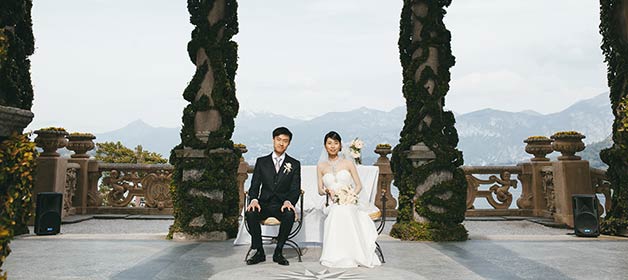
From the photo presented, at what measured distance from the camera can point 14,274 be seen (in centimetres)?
414

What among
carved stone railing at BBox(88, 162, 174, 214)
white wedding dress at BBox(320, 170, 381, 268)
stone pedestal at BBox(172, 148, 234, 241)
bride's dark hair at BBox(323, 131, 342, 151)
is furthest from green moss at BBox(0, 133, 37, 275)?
carved stone railing at BBox(88, 162, 174, 214)

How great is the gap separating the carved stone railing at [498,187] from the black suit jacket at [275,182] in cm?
691

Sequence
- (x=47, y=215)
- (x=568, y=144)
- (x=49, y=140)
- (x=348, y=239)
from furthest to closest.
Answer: (x=49, y=140), (x=568, y=144), (x=47, y=215), (x=348, y=239)

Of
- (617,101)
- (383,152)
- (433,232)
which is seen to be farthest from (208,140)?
(617,101)

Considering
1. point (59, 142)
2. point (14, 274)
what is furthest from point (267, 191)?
point (59, 142)

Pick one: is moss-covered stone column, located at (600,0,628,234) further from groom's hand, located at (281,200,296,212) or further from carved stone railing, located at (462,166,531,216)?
groom's hand, located at (281,200,296,212)

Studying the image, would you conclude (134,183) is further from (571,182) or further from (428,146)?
(571,182)

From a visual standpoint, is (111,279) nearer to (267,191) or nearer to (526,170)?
(267,191)

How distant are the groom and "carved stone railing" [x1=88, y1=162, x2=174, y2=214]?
21.7 feet

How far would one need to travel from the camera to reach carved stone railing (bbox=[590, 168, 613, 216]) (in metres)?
8.79

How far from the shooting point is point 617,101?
7387 millimetres

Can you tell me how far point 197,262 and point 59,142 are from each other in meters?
6.95

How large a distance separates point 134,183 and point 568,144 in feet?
36.3

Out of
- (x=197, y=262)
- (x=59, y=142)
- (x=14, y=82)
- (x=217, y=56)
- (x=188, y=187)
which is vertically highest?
(x=217, y=56)
